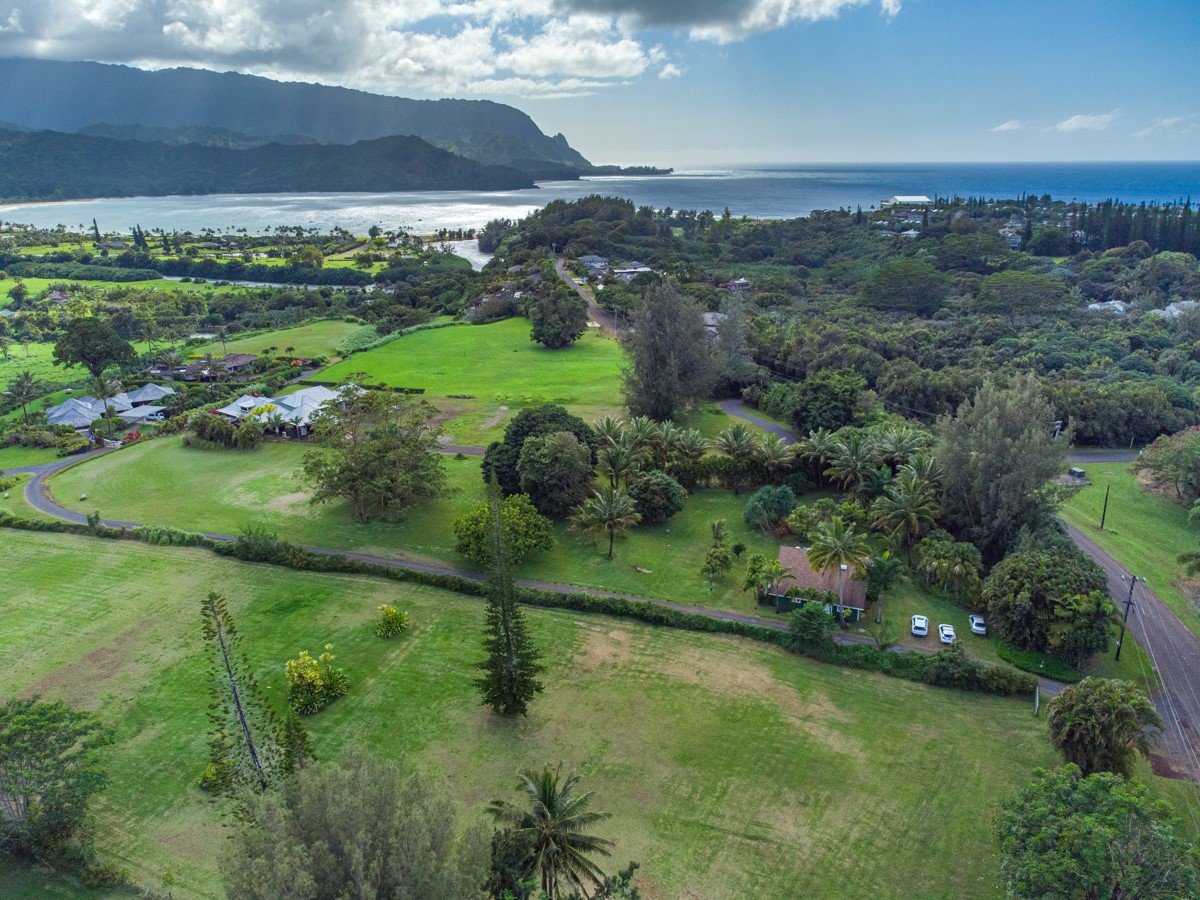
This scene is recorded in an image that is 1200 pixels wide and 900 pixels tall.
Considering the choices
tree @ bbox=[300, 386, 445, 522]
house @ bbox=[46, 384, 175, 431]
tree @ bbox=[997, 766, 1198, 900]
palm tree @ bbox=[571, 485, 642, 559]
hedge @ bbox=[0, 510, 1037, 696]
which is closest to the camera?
tree @ bbox=[997, 766, 1198, 900]

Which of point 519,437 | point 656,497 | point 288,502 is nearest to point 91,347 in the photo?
point 288,502

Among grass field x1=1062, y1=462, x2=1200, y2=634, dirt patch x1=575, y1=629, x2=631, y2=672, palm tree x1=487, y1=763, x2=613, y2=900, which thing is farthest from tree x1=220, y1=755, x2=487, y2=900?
A: grass field x1=1062, y1=462, x2=1200, y2=634

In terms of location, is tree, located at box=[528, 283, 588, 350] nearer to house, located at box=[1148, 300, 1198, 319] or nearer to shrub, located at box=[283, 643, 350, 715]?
shrub, located at box=[283, 643, 350, 715]

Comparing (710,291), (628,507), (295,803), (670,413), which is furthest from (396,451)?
(710,291)

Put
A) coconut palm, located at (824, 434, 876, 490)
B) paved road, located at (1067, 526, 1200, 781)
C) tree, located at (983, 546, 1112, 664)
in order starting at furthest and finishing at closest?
coconut palm, located at (824, 434, 876, 490)
tree, located at (983, 546, 1112, 664)
paved road, located at (1067, 526, 1200, 781)

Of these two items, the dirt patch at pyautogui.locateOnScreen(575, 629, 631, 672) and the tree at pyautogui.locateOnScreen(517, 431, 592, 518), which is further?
the tree at pyautogui.locateOnScreen(517, 431, 592, 518)

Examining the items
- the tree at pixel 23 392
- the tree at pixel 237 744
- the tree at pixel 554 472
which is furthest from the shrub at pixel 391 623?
the tree at pixel 23 392

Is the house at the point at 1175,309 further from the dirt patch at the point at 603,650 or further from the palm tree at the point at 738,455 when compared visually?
the dirt patch at the point at 603,650
